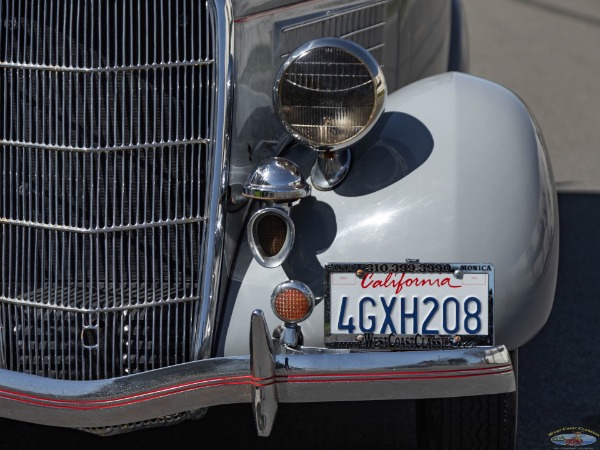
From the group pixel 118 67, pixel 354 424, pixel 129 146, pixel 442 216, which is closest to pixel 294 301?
pixel 442 216

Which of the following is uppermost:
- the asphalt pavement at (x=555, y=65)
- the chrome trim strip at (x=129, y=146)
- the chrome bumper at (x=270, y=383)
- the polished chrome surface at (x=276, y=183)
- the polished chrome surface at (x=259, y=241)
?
the asphalt pavement at (x=555, y=65)

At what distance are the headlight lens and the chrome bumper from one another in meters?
0.55

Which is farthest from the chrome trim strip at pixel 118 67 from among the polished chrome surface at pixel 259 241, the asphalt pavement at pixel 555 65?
the asphalt pavement at pixel 555 65

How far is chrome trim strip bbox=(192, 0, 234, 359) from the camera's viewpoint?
295 centimetres

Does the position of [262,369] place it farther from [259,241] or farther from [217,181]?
[217,181]

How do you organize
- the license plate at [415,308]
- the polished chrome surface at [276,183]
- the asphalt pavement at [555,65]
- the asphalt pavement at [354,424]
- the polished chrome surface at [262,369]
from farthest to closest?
the asphalt pavement at [555,65] < the asphalt pavement at [354,424] < the polished chrome surface at [276,183] < the license plate at [415,308] < the polished chrome surface at [262,369]

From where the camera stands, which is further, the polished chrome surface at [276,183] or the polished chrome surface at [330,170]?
the polished chrome surface at [330,170]

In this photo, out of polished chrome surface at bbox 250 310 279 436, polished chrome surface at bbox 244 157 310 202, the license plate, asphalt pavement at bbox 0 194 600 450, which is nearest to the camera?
polished chrome surface at bbox 250 310 279 436

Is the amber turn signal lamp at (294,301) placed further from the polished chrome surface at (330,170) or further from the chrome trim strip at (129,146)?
the chrome trim strip at (129,146)

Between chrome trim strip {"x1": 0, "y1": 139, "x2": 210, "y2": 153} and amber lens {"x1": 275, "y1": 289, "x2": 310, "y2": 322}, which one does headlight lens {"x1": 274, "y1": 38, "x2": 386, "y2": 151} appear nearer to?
chrome trim strip {"x1": 0, "y1": 139, "x2": 210, "y2": 153}

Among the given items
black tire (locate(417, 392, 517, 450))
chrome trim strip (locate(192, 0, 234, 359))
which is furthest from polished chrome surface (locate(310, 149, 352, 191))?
black tire (locate(417, 392, 517, 450))

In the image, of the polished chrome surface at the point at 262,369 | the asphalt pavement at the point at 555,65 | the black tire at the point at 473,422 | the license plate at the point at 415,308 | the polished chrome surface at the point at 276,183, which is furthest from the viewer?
the asphalt pavement at the point at 555,65

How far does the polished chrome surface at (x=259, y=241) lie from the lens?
2.90 meters

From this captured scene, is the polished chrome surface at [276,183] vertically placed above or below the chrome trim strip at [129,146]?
below
